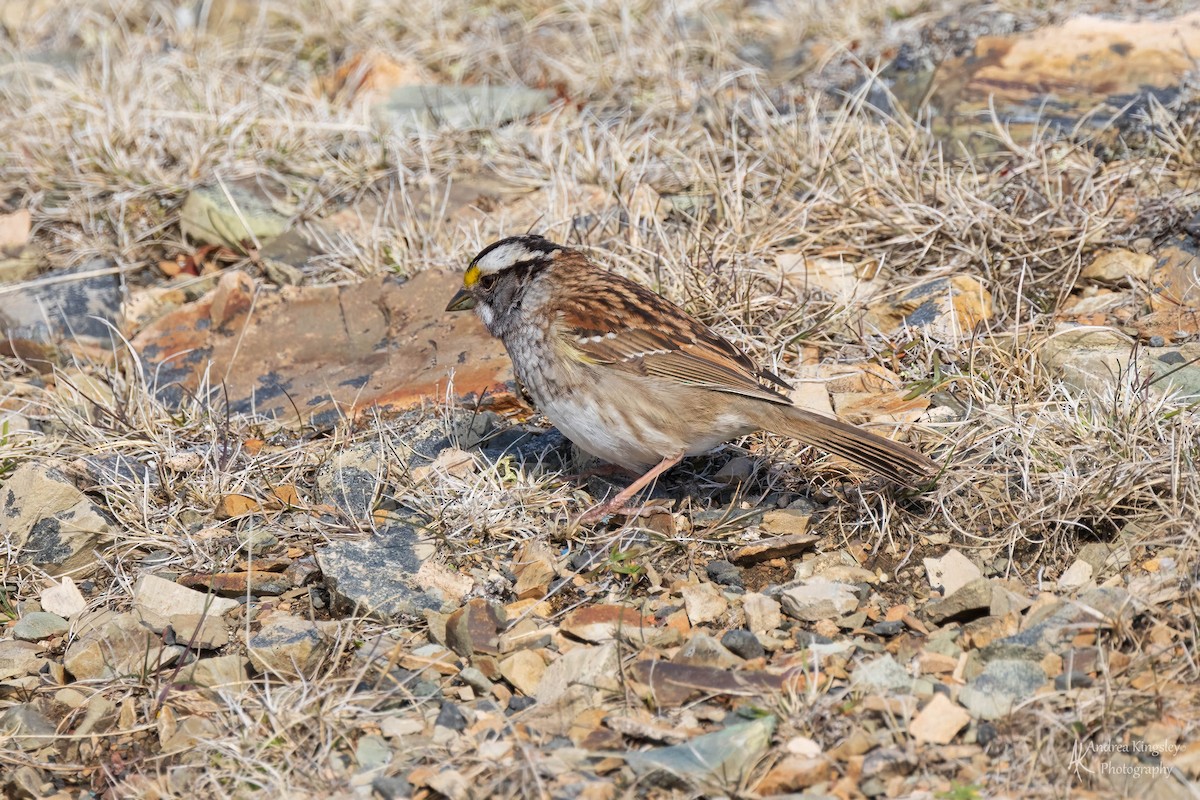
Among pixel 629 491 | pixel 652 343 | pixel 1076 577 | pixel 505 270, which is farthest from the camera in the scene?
pixel 505 270

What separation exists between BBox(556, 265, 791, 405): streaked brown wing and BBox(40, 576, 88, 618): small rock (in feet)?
6.94

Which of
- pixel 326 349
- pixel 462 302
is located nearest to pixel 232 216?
pixel 326 349

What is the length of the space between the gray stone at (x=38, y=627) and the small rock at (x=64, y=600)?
50mm

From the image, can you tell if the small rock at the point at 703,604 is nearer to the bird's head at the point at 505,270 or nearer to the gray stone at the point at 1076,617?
the gray stone at the point at 1076,617

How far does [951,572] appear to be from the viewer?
4.57 meters

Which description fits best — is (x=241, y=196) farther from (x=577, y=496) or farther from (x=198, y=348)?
(x=577, y=496)

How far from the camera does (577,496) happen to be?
5.31m

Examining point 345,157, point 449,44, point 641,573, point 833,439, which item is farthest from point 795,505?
point 449,44

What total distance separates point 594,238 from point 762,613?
119 inches

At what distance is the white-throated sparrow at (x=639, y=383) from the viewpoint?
512 cm

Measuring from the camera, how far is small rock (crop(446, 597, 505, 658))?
4.42 meters

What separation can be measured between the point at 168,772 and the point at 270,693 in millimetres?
390

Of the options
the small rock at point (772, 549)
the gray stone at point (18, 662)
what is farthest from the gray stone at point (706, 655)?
the gray stone at point (18, 662)

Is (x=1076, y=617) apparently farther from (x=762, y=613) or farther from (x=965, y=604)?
(x=762, y=613)
